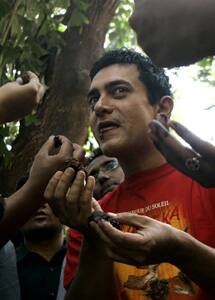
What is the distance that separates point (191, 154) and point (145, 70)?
Result: 1.44 metres

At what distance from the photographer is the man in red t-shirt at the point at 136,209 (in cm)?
166

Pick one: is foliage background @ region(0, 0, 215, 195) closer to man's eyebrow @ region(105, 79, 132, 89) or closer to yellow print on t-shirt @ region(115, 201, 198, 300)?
man's eyebrow @ region(105, 79, 132, 89)

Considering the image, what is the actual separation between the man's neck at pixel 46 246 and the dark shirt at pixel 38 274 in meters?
0.03

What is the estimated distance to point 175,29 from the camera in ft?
4.02

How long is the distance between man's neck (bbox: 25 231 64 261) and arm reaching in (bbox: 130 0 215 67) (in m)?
2.46

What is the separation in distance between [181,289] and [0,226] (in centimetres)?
74

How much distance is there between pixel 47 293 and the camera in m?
3.21

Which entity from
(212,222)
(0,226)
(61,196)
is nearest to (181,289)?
(212,222)

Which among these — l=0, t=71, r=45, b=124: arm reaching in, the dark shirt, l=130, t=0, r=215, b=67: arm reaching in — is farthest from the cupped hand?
the dark shirt

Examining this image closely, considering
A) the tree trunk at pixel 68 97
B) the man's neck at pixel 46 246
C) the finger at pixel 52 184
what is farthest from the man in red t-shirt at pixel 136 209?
the tree trunk at pixel 68 97

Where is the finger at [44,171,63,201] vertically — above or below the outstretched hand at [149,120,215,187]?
above

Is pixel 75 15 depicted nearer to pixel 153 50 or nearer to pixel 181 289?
pixel 181 289

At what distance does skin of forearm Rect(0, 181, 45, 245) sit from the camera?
204 cm

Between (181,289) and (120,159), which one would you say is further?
(120,159)
